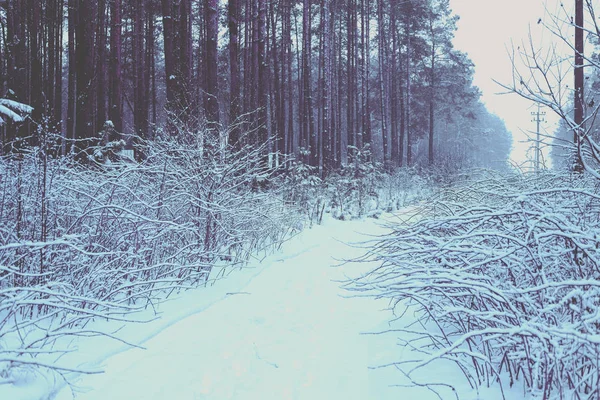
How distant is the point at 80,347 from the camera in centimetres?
274

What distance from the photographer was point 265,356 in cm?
300

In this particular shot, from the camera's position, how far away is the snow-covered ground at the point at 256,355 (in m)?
2.42

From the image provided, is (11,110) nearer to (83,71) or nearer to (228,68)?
(83,71)

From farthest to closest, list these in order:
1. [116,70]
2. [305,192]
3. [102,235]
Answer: [116,70]
[305,192]
[102,235]

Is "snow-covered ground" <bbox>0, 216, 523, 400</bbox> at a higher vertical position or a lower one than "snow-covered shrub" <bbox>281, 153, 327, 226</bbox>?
lower

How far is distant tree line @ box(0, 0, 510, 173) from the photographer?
8852 millimetres

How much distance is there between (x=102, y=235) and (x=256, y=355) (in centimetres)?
191

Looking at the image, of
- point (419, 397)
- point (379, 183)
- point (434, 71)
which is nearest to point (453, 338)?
point (419, 397)

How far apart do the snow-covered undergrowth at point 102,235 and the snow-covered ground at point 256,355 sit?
0.21 m

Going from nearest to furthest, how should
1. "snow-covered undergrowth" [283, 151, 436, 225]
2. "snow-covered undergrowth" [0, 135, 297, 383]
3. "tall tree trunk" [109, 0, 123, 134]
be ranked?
"snow-covered undergrowth" [0, 135, 297, 383], "snow-covered undergrowth" [283, 151, 436, 225], "tall tree trunk" [109, 0, 123, 134]

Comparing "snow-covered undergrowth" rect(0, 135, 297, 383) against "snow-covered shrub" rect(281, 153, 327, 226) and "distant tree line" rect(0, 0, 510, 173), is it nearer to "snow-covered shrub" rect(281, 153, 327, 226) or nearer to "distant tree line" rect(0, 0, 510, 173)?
"distant tree line" rect(0, 0, 510, 173)

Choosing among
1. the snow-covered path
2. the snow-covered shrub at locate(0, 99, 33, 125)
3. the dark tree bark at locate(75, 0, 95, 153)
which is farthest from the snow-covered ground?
the dark tree bark at locate(75, 0, 95, 153)

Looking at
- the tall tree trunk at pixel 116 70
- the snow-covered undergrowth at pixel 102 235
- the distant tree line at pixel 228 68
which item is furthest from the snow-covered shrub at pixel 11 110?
the tall tree trunk at pixel 116 70

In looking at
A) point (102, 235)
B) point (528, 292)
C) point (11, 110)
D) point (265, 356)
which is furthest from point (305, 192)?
point (528, 292)
